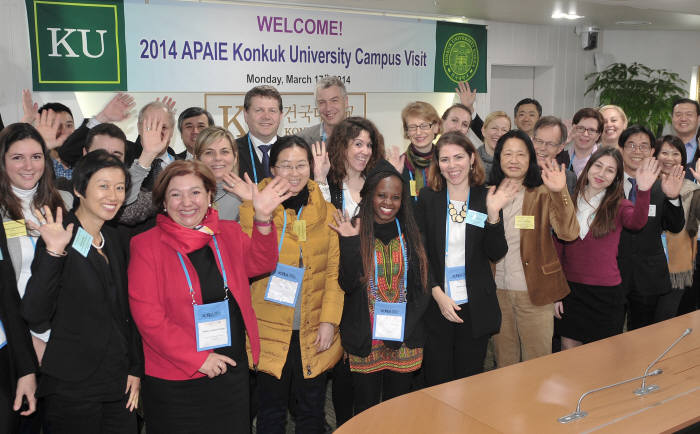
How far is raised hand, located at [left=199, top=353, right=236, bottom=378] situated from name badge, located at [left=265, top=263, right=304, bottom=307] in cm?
39

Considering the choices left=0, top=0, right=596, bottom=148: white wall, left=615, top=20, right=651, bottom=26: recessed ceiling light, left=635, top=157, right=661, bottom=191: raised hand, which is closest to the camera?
left=635, top=157, right=661, bottom=191: raised hand

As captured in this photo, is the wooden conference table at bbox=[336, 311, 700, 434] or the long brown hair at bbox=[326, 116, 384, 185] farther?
the long brown hair at bbox=[326, 116, 384, 185]

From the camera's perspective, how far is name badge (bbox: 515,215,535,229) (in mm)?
3049

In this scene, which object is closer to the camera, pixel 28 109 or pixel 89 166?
pixel 89 166

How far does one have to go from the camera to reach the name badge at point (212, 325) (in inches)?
87.4

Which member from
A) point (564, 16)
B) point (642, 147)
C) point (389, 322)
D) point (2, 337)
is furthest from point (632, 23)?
point (2, 337)

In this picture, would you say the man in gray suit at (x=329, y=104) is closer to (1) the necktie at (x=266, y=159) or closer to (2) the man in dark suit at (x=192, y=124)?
(1) the necktie at (x=266, y=159)

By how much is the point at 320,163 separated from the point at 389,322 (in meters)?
0.94

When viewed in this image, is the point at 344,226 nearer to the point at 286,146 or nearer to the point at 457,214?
the point at 286,146

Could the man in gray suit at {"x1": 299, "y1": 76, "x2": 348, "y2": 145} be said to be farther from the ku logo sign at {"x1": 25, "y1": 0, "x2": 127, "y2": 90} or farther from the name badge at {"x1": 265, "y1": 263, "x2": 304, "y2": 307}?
the ku logo sign at {"x1": 25, "y1": 0, "x2": 127, "y2": 90}

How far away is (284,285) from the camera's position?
2.59 metres

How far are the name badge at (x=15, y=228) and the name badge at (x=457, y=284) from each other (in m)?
1.87

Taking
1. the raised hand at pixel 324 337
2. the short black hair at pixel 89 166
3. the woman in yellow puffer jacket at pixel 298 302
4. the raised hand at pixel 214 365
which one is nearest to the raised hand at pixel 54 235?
the short black hair at pixel 89 166

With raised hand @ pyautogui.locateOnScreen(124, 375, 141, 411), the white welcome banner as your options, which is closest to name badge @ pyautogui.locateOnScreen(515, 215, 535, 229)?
raised hand @ pyautogui.locateOnScreen(124, 375, 141, 411)
